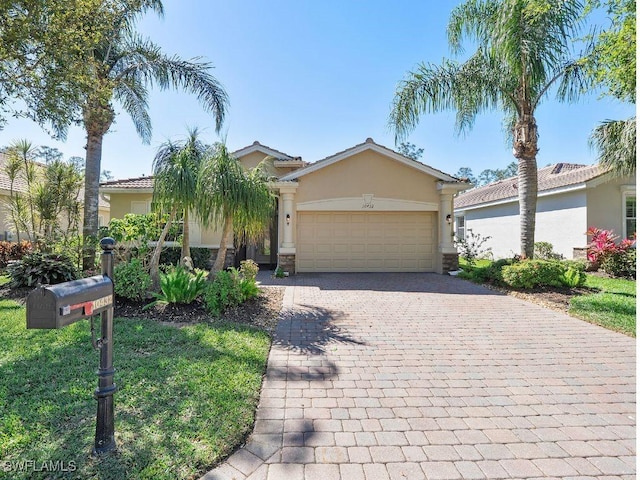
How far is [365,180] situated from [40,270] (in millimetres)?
10823

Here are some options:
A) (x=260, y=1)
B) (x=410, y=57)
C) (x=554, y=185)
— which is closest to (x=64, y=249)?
(x=260, y=1)

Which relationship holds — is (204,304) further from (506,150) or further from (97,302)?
(506,150)

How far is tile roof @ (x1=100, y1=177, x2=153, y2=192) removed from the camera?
1424cm

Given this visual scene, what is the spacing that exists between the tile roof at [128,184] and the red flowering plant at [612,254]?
61.1 feet

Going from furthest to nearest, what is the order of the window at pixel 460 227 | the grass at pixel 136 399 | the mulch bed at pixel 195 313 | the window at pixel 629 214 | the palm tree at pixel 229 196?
the window at pixel 460 227
the window at pixel 629 214
the palm tree at pixel 229 196
the mulch bed at pixel 195 313
the grass at pixel 136 399

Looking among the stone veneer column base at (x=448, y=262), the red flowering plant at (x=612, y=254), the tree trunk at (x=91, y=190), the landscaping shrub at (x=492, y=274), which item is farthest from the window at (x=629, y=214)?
Answer: the tree trunk at (x=91, y=190)

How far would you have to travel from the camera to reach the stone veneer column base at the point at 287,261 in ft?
41.9

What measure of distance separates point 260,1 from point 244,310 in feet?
27.9

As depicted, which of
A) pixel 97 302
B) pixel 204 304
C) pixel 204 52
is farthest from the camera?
pixel 204 52

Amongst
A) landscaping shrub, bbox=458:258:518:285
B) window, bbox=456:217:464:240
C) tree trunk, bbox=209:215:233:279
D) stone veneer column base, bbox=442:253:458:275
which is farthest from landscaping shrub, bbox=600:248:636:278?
tree trunk, bbox=209:215:233:279

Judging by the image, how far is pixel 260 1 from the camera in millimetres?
9227

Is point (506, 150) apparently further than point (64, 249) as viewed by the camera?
Yes

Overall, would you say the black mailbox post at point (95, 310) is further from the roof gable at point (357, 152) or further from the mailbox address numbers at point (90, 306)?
the roof gable at point (357, 152)

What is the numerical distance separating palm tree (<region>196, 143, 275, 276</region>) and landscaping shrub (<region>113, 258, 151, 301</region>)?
179 cm
